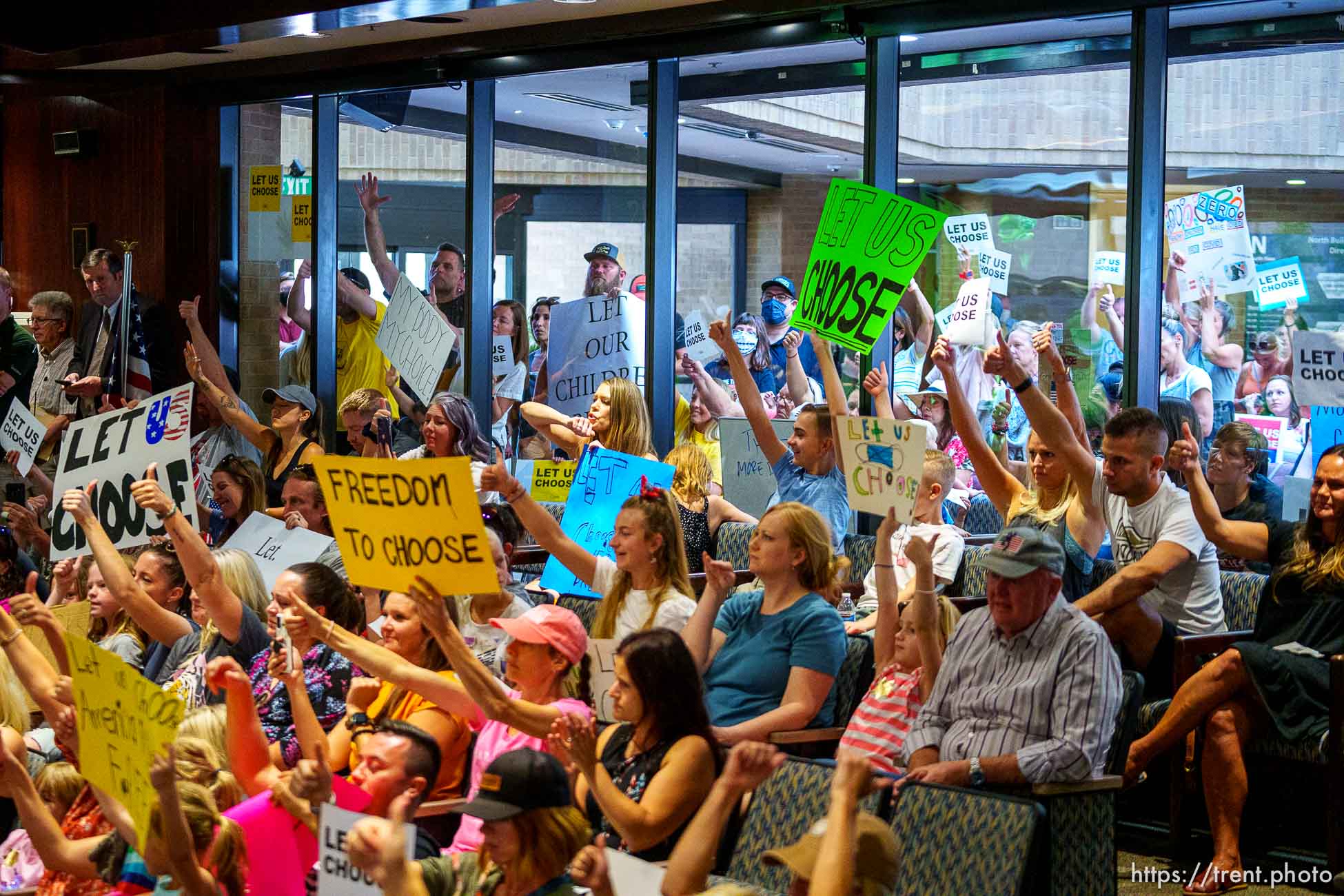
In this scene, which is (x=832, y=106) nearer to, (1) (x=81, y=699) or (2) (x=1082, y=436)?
(2) (x=1082, y=436)

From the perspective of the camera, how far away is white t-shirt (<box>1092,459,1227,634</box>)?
4836 millimetres

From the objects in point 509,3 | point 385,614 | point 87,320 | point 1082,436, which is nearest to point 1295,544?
point 1082,436

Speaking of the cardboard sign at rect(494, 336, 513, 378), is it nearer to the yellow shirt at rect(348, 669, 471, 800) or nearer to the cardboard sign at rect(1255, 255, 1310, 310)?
the cardboard sign at rect(1255, 255, 1310, 310)

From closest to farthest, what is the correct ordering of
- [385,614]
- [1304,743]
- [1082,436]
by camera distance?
1. [385,614]
2. [1304,743]
3. [1082,436]

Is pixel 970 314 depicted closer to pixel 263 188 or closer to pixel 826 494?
pixel 826 494

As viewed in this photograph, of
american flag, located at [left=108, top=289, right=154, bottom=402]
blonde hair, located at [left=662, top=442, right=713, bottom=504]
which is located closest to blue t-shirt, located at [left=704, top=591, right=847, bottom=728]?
blonde hair, located at [left=662, top=442, right=713, bottom=504]

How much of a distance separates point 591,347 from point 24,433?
2550 mm

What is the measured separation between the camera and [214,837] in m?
3.18

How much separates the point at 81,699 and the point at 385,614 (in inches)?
36.0

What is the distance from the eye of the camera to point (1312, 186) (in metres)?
6.11

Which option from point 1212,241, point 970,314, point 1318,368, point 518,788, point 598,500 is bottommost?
point 518,788

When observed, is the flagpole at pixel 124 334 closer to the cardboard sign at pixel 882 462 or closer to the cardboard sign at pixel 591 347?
the cardboard sign at pixel 591 347

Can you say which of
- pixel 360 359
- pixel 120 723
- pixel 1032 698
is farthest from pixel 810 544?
pixel 360 359

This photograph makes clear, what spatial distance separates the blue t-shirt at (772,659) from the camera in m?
4.30
